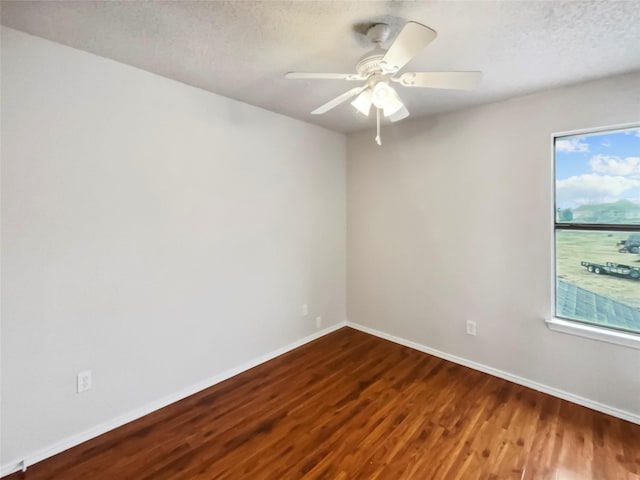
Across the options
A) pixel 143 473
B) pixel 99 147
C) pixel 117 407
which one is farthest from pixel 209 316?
pixel 99 147

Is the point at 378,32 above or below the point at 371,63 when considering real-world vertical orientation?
above

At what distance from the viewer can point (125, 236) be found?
211 centimetres

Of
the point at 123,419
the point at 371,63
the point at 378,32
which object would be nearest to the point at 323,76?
the point at 371,63

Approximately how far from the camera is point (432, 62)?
1.98 m

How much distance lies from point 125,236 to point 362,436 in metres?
2.07

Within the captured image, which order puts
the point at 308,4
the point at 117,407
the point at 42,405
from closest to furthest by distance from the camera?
the point at 308,4 < the point at 42,405 < the point at 117,407

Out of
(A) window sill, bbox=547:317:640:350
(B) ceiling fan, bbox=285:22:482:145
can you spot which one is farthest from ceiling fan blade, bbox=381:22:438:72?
(A) window sill, bbox=547:317:640:350

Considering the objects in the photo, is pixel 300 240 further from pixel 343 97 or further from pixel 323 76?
pixel 323 76

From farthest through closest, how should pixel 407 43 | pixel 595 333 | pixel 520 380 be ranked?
pixel 520 380 → pixel 595 333 → pixel 407 43

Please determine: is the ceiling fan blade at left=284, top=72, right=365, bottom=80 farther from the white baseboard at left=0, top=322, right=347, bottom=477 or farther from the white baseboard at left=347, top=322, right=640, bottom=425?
the white baseboard at left=347, top=322, right=640, bottom=425

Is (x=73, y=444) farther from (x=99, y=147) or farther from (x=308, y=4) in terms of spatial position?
(x=308, y=4)

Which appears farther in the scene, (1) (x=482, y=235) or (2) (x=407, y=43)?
(1) (x=482, y=235)

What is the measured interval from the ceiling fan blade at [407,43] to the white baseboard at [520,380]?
268 centimetres

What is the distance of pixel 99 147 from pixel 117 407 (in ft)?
5.73
